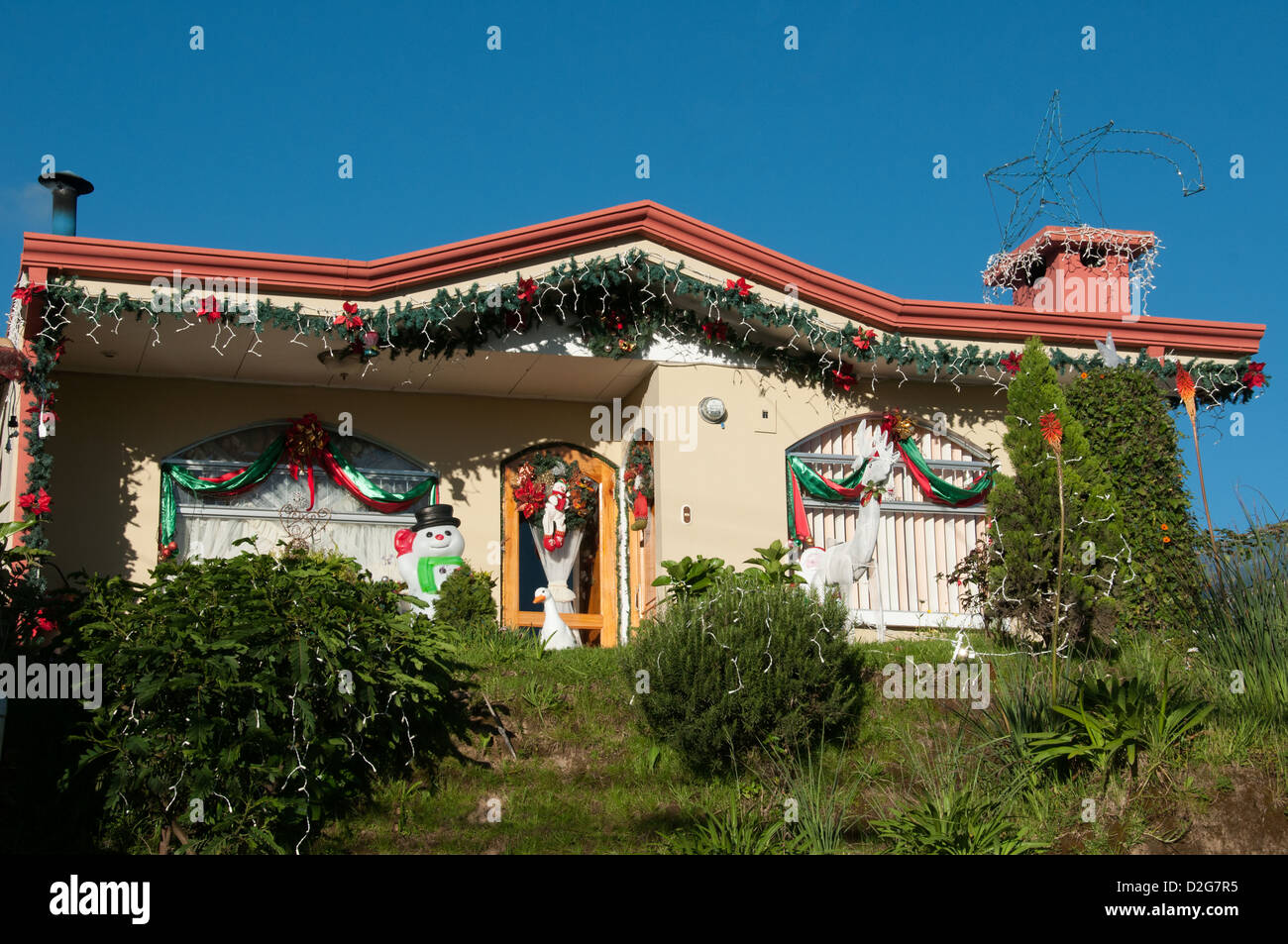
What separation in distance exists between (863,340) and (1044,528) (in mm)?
3252

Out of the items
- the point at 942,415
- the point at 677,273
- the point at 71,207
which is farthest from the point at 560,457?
the point at 71,207

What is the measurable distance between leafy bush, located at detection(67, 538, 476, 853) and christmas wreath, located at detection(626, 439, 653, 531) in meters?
4.91

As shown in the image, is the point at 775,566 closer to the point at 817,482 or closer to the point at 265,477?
the point at 817,482

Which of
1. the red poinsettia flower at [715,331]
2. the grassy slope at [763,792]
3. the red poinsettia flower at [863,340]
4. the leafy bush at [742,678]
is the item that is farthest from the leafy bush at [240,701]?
the red poinsettia flower at [863,340]

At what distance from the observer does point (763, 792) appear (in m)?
8.41

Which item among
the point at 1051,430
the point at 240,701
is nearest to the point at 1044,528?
the point at 1051,430

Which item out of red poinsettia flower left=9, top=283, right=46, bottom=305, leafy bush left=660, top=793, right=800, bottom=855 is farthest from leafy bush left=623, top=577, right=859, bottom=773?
red poinsettia flower left=9, top=283, right=46, bottom=305

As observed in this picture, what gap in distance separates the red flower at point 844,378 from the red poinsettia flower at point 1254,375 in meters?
4.20

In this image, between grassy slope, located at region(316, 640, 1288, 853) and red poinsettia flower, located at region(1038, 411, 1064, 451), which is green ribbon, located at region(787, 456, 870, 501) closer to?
grassy slope, located at region(316, 640, 1288, 853)

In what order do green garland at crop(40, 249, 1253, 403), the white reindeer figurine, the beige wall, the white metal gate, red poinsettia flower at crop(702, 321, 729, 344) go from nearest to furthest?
1. the white reindeer figurine
2. green garland at crop(40, 249, 1253, 403)
3. the beige wall
4. red poinsettia flower at crop(702, 321, 729, 344)
5. the white metal gate

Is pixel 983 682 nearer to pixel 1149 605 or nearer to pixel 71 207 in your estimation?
pixel 1149 605

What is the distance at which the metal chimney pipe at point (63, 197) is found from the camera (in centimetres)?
1212

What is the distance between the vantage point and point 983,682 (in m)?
9.26

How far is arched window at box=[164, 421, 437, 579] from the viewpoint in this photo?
41.0 ft
